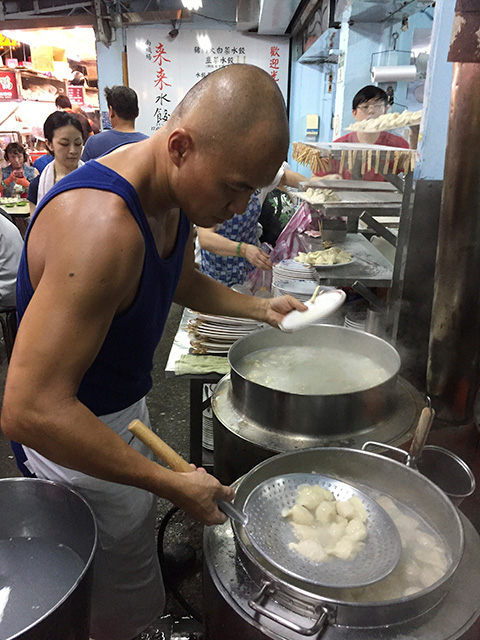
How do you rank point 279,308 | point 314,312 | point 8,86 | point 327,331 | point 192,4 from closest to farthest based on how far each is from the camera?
point 314,312 → point 279,308 → point 327,331 → point 192,4 → point 8,86

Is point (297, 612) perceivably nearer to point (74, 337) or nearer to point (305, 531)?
point (305, 531)

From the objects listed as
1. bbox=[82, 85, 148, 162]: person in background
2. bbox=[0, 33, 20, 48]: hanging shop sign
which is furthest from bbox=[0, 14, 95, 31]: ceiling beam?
bbox=[82, 85, 148, 162]: person in background

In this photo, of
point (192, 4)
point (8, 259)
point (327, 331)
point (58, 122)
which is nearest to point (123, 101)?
point (58, 122)

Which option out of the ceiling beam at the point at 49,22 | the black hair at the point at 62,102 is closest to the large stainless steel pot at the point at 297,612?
the black hair at the point at 62,102

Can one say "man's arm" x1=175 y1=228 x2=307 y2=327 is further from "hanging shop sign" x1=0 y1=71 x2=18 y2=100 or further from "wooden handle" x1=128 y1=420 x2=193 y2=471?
"hanging shop sign" x1=0 y1=71 x2=18 y2=100

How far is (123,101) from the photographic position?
13.9ft

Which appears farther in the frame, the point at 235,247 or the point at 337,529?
the point at 235,247

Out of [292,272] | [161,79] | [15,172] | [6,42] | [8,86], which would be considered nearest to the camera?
[292,272]

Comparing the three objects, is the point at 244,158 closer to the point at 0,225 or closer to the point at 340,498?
the point at 340,498

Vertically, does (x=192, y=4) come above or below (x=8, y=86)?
above

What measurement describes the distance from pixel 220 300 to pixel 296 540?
1109 mm

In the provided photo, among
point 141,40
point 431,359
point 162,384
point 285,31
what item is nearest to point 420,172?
point 431,359

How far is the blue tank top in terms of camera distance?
1.17 meters

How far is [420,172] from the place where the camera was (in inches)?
94.9
